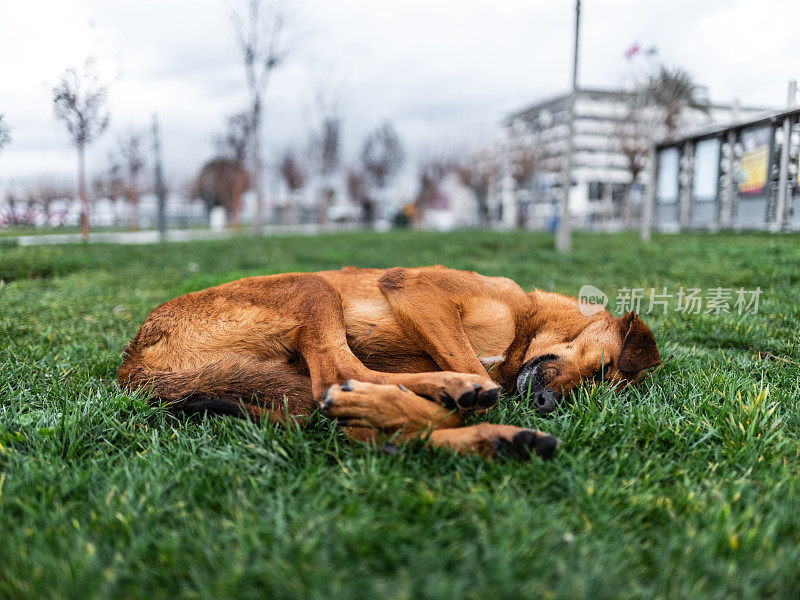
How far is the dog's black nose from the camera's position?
255 centimetres

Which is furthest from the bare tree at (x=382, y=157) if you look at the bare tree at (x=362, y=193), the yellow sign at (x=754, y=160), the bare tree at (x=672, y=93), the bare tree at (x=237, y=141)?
the yellow sign at (x=754, y=160)

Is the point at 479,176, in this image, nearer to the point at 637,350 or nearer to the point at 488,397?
the point at 637,350

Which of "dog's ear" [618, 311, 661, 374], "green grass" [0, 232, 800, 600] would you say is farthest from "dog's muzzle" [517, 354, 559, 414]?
"dog's ear" [618, 311, 661, 374]

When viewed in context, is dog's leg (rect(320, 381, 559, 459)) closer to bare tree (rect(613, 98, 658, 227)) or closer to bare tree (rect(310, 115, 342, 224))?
bare tree (rect(613, 98, 658, 227))

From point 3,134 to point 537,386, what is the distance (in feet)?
16.5

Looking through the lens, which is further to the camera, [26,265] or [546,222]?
[546,222]

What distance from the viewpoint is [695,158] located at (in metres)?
6.52

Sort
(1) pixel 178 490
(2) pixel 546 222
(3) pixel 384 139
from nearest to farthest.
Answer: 1. (1) pixel 178 490
2. (2) pixel 546 222
3. (3) pixel 384 139

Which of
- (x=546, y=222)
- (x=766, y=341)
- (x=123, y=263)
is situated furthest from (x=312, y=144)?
(x=766, y=341)

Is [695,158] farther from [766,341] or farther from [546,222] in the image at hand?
[546,222]

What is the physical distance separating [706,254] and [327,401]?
626cm

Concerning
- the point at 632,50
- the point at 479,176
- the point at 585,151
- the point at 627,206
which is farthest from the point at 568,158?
the point at 585,151

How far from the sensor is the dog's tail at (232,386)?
257 cm

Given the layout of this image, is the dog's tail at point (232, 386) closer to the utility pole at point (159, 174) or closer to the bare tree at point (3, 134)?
the bare tree at point (3, 134)
